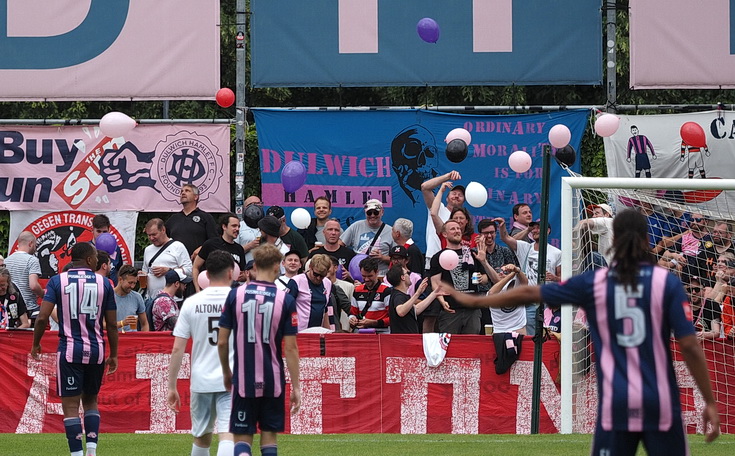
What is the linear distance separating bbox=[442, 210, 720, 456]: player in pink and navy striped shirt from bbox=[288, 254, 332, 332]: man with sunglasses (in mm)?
6389

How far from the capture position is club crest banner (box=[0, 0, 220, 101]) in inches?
575

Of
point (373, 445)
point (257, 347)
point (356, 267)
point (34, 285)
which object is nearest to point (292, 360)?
point (257, 347)

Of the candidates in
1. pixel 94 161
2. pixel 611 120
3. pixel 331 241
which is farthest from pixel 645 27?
pixel 94 161

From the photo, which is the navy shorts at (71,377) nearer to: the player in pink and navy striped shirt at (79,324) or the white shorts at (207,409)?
the player in pink and navy striped shirt at (79,324)

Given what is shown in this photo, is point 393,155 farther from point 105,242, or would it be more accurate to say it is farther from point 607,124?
point 105,242

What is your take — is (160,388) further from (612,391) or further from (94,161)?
(612,391)

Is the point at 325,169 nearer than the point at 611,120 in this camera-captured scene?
No

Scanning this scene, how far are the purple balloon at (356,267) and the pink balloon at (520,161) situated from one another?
2394 mm

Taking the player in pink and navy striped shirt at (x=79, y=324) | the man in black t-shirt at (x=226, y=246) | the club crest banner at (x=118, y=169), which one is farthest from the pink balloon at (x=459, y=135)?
the player in pink and navy striped shirt at (x=79, y=324)

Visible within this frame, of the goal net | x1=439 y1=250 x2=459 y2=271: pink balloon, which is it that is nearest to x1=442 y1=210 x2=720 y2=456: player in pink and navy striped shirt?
the goal net

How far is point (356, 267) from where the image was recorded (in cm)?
1266

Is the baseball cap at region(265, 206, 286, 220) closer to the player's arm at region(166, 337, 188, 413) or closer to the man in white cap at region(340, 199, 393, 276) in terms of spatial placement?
the man in white cap at region(340, 199, 393, 276)

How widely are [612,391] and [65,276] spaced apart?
5324 millimetres

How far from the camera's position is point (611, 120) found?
44.8ft
